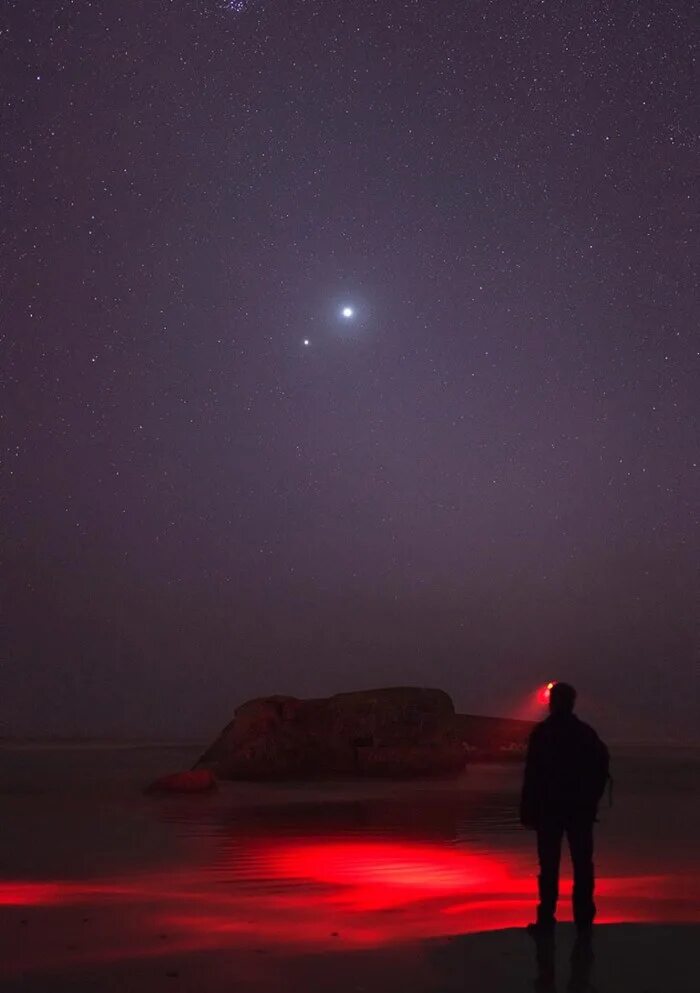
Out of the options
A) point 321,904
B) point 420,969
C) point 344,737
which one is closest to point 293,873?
point 321,904

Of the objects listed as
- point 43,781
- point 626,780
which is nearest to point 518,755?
point 626,780

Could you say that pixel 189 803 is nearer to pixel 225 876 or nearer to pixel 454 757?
pixel 225 876

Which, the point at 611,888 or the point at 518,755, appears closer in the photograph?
the point at 611,888

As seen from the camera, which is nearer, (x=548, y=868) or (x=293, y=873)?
(x=548, y=868)

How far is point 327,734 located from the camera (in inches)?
3049

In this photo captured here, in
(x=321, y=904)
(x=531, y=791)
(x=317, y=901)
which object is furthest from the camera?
(x=317, y=901)

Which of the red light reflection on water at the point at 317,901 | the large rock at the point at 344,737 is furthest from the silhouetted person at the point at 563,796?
the large rock at the point at 344,737

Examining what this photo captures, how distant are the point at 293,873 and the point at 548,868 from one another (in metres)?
7.67

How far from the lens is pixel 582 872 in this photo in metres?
11.0

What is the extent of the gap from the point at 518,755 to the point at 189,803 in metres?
74.2

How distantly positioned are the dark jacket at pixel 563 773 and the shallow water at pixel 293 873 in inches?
68.4

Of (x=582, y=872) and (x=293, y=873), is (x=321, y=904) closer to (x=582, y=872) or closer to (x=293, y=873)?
(x=293, y=873)

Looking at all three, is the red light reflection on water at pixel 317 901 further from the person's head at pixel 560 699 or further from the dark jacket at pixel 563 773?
the person's head at pixel 560 699

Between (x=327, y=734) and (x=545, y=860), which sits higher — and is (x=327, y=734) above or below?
above
